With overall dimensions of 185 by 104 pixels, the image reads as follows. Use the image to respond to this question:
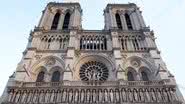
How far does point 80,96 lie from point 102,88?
2.19 metres

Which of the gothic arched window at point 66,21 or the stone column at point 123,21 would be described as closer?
the stone column at point 123,21

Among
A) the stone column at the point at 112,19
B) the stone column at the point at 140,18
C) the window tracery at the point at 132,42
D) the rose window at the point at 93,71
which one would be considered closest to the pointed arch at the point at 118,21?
the stone column at the point at 112,19

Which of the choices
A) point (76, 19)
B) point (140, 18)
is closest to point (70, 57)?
point (76, 19)

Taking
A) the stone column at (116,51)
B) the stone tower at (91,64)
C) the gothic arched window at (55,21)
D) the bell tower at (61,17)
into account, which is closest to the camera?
the stone tower at (91,64)

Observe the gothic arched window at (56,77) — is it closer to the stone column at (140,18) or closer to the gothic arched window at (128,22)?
the gothic arched window at (128,22)

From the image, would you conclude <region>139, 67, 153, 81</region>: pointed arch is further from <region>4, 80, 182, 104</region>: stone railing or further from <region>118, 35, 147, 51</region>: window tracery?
<region>118, 35, 147, 51</region>: window tracery

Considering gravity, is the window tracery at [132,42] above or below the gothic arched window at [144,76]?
above

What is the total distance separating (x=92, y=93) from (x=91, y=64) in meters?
5.32

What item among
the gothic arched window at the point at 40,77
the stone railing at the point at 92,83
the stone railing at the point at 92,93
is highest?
the gothic arched window at the point at 40,77

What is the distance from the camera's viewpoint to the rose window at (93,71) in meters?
25.1

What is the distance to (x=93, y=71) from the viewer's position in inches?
1022

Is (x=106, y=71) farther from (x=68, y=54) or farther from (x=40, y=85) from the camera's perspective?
(x=40, y=85)

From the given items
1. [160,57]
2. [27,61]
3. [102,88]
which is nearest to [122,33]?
[160,57]

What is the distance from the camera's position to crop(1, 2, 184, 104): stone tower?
2156cm
